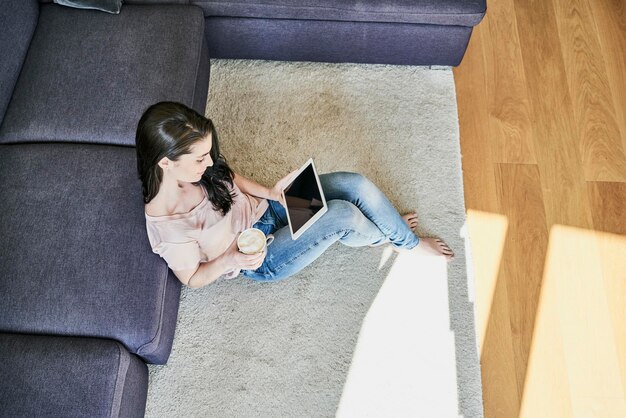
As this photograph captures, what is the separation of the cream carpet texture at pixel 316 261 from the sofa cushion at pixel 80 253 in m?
0.19

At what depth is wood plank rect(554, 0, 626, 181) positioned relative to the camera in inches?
90.7

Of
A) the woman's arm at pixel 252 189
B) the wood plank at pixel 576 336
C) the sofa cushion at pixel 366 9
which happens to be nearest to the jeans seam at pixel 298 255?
the woman's arm at pixel 252 189

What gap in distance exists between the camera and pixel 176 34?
2.04m

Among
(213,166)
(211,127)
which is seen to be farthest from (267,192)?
(211,127)

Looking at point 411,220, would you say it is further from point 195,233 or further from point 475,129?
point 195,233

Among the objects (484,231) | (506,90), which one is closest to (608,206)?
(484,231)

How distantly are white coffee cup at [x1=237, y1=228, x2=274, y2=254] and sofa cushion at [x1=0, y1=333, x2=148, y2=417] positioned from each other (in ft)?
1.42

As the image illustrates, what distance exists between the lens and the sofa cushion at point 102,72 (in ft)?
6.09

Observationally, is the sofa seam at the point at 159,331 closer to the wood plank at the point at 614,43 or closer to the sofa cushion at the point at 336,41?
the sofa cushion at the point at 336,41

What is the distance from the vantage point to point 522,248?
6.97ft

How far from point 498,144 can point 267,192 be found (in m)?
1.08

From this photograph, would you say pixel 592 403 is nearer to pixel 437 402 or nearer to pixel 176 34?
pixel 437 402

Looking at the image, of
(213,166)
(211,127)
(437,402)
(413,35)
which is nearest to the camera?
(211,127)

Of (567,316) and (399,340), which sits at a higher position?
(567,316)
